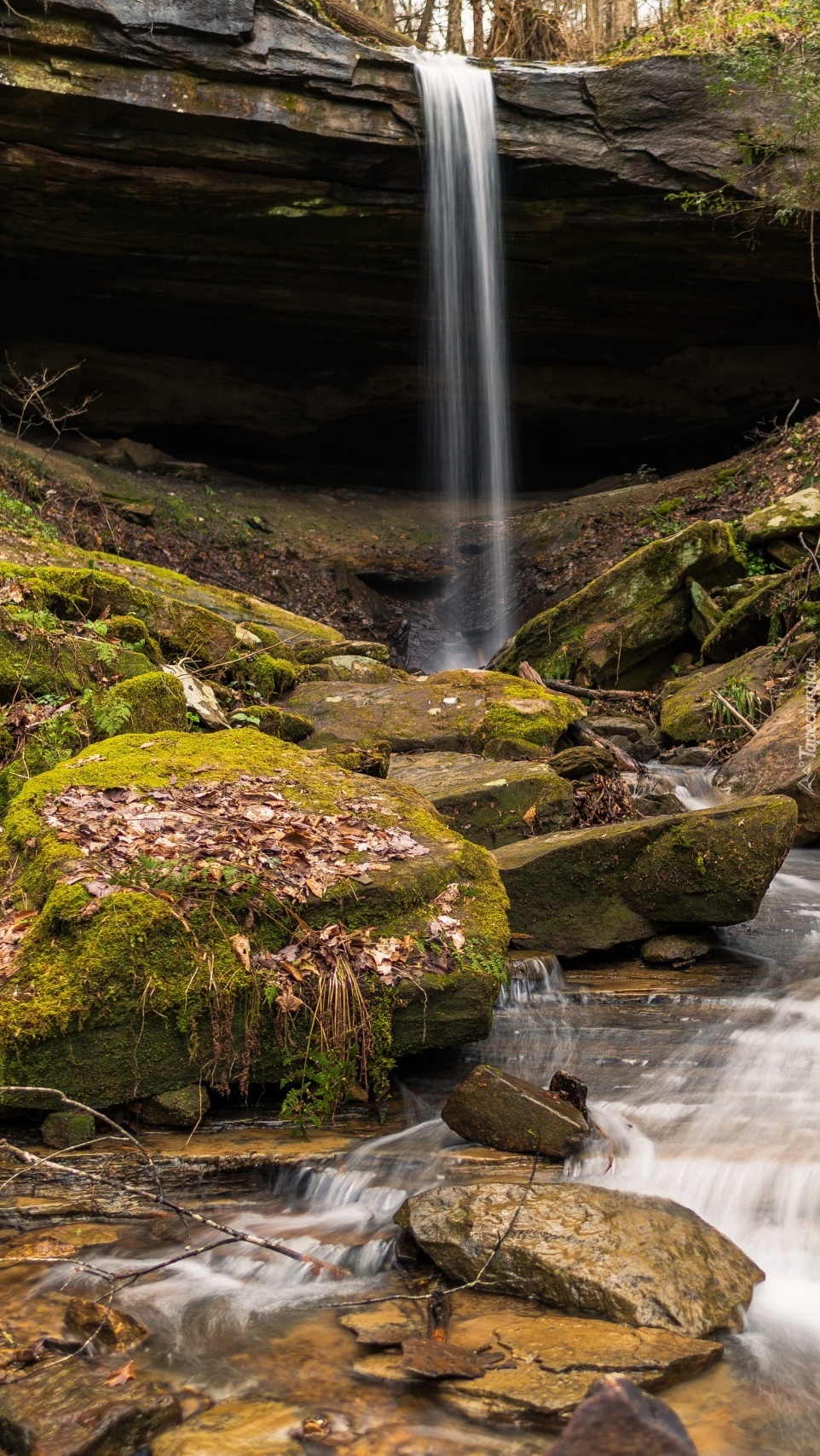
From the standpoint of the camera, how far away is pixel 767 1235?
3230mm

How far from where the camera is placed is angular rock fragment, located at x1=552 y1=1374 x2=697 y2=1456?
5.65 ft

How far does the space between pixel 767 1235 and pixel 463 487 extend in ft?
57.0

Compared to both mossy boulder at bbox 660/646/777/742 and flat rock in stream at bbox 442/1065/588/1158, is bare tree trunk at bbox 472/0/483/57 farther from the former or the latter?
flat rock in stream at bbox 442/1065/588/1158

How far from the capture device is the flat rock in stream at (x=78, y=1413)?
7.41ft

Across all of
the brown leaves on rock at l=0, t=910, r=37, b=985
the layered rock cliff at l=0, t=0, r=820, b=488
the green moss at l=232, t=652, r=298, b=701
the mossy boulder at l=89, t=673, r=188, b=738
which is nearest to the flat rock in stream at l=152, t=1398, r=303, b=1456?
the brown leaves on rock at l=0, t=910, r=37, b=985

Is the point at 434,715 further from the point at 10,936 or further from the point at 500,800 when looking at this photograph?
the point at 10,936

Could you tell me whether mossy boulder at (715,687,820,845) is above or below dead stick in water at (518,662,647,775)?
above

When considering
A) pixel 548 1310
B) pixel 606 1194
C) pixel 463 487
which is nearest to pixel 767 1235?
pixel 606 1194

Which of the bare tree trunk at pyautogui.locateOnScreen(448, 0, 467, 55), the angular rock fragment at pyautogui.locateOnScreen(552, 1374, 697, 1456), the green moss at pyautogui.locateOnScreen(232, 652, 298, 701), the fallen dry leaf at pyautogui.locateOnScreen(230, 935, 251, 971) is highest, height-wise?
the bare tree trunk at pyautogui.locateOnScreen(448, 0, 467, 55)

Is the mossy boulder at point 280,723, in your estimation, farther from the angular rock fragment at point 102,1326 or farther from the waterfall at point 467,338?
the waterfall at point 467,338

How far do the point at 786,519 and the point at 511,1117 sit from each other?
28.9ft

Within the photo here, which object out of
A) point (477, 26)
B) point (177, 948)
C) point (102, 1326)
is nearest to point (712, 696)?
point (177, 948)

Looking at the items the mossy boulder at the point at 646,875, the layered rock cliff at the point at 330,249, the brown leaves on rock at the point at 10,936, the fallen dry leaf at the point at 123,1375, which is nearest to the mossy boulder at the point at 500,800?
the mossy boulder at the point at 646,875

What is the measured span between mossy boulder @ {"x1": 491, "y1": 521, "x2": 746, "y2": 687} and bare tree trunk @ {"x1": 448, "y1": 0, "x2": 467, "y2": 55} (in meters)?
13.8
